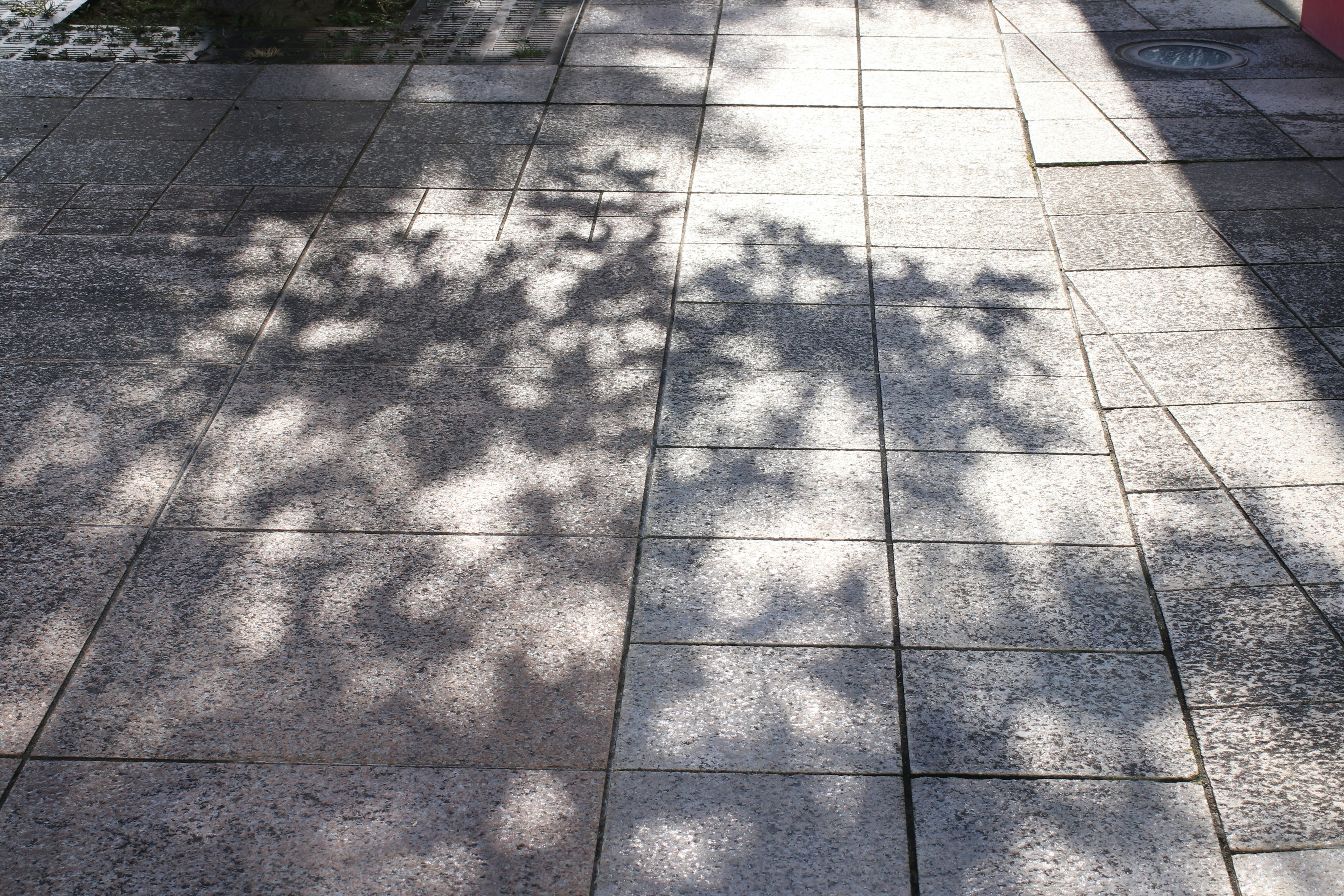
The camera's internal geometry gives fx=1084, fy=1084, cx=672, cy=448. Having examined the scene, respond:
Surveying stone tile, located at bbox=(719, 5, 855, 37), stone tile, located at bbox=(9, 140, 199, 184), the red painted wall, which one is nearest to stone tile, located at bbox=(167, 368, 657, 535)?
stone tile, located at bbox=(9, 140, 199, 184)

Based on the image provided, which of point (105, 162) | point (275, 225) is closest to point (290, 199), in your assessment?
point (275, 225)

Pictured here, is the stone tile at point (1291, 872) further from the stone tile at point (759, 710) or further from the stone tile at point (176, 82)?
the stone tile at point (176, 82)

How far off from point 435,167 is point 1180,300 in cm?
447

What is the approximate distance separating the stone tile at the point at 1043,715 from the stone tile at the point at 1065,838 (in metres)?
0.07

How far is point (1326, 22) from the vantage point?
28.7 feet

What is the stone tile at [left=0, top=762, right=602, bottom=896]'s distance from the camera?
2.90 meters

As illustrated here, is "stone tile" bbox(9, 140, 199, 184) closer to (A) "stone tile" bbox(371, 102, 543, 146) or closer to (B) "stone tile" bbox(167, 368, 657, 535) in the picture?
(A) "stone tile" bbox(371, 102, 543, 146)

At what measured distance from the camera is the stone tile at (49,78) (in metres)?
8.02

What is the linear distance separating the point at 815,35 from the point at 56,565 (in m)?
7.30

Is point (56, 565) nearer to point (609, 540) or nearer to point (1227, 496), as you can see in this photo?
point (609, 540)

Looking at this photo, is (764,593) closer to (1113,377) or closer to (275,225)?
(1113,377)

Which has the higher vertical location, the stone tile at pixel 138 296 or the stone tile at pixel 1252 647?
the stone tile at pixel 138 296

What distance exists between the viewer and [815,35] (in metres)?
9.08

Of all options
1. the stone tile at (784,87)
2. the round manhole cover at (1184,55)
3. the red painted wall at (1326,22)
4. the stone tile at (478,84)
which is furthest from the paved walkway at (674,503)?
the red painted wall at (1326,22)
